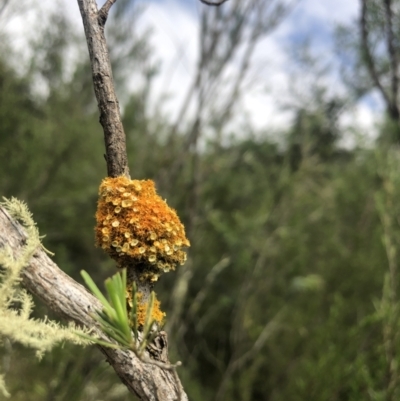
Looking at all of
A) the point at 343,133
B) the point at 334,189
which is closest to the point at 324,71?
the point at 343,133

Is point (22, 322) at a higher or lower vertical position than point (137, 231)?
lower

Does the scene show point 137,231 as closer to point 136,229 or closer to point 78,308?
point 136,229

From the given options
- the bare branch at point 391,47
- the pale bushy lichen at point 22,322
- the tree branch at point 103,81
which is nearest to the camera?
the pale bushy lichen at point 22,322

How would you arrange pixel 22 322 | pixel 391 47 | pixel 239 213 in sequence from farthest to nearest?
pixel 239 213 < pixel 391 47 < pixel 22 322

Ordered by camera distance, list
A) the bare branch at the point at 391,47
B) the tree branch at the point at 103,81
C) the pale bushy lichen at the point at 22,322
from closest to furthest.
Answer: the pale bushy lichen at the point at 22,322 → the tree branch at the point at 103,81 → the bare branch at the point at 391,47

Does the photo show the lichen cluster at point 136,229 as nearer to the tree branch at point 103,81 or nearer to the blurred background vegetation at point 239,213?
the tree branch at point 103,81

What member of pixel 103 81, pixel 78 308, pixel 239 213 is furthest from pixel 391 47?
pixel 239 213

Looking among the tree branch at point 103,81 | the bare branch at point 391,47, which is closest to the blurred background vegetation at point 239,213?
the bare branch at point 391,47
